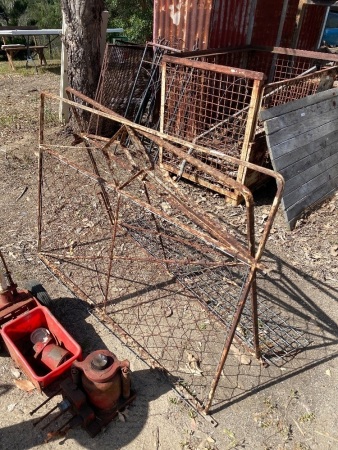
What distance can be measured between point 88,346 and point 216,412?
1.34 m

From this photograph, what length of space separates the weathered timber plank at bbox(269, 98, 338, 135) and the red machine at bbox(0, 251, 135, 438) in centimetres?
377

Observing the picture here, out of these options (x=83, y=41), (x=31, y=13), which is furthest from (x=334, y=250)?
(x=31, y=13)

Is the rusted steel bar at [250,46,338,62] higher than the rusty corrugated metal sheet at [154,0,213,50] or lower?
lower

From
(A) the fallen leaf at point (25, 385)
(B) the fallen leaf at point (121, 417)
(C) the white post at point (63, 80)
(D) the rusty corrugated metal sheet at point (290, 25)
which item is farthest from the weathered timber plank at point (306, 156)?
(C) the white post at point (63, 80)

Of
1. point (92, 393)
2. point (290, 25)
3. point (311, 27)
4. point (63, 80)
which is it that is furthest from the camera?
point (311, 27)

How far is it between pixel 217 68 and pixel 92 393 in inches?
175

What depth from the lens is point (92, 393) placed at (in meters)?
2.88

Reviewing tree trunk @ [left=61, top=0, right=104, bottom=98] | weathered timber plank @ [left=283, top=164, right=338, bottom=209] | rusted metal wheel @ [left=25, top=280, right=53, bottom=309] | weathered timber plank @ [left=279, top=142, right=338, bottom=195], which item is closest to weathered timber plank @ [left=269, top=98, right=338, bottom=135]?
weathered timber plank @ [left=279, top=142, right=338, bottom=195]

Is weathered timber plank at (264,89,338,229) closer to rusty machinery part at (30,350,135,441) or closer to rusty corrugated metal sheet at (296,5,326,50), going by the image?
rusty machinery part at (30,350,135,441)

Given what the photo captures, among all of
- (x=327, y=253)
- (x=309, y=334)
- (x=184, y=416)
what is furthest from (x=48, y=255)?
(x=327, y=253)

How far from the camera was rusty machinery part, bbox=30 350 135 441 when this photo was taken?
2838 millimetres

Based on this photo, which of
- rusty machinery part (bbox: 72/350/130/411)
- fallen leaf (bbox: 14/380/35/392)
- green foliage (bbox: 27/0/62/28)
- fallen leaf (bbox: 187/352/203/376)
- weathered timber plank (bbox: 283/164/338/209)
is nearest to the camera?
rusty machinery part (bbox: 72/350/130/411)

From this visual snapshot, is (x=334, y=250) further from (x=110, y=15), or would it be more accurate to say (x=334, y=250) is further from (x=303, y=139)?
(x=110, y=15)

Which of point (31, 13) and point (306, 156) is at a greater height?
point (31, 13)
